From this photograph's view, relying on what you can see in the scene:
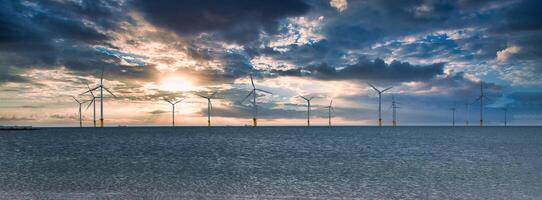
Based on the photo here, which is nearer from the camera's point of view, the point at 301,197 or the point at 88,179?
the point at 301,197

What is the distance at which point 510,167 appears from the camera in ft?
188

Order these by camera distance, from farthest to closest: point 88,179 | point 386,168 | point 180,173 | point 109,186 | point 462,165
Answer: point 462,165 → point 386,168 → point 180,173 → point 88,179 → point 109,186

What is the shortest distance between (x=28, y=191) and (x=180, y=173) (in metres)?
16.5

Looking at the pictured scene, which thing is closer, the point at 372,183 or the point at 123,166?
the point at 372,183

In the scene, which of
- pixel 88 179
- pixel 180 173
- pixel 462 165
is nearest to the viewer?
pixel 88 179

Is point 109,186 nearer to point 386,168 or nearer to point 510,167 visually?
point 386,168

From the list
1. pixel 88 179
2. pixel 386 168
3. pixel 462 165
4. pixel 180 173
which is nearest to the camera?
pixel 88 179

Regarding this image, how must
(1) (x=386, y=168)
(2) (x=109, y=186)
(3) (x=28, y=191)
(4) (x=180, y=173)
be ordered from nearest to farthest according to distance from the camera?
(3) (x=28, y=191)
(2) (x=109, y=186)
(4) (x=180, y=173)
(1) (x=386, y=168)

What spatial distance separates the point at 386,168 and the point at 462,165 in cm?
1264

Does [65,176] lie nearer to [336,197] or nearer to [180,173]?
[180,173]

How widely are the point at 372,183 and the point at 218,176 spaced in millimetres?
16127

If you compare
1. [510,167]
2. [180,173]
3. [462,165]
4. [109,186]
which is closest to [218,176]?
[180,173]

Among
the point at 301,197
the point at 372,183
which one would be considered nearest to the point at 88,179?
the point at 301,197

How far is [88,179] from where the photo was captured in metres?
43.8
